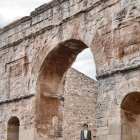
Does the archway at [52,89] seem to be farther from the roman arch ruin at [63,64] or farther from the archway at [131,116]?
the archway at [131,116]

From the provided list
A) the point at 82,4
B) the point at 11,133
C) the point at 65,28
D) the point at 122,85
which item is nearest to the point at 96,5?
the point at 82,4

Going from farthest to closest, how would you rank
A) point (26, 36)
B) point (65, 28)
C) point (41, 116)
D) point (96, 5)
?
point (26, 36) < point (41, 116) < point (65, 28) < point (96, 5)

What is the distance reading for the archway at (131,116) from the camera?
903 centimetres

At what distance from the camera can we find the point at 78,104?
19688 millimetres

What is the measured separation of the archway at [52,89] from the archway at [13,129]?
131 cm

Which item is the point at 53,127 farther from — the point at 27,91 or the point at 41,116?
the point at 27,91

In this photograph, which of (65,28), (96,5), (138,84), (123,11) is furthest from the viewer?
(65,28)

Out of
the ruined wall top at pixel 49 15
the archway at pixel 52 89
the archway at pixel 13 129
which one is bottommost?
the archway at pixel 13 129

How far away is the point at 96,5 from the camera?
10.3 meters

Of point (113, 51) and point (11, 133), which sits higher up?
point (113, 51)

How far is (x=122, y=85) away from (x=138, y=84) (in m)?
0.44

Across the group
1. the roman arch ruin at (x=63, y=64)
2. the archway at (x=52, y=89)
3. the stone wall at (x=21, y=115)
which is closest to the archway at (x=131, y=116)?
the roman arch ruin at (x=63, y=64)

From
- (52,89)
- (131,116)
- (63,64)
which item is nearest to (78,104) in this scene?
(52,89)

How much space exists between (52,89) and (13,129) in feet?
6.48
